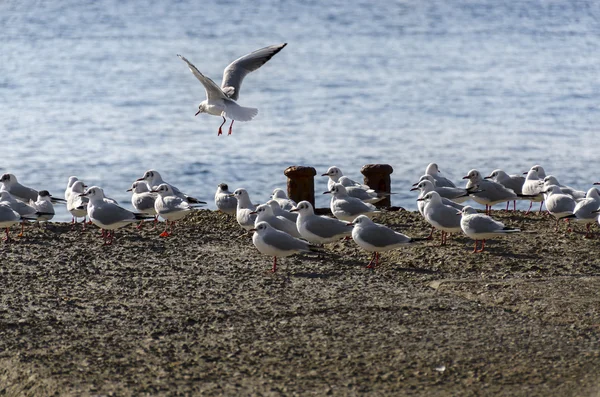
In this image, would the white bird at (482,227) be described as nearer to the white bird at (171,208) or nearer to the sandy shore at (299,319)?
the sandy shore at (299,319)

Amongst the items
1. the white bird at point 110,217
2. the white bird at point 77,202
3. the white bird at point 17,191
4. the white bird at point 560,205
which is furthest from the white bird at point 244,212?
the white bird at point 560,205

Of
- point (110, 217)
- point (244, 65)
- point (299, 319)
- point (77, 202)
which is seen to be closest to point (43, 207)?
point (77, 202)

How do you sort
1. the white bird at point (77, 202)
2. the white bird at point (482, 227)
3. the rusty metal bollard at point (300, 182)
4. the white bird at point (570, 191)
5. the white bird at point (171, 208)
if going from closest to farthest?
the white bird at point (482, 227), the white bird at point (171, 208), the white bird at point (77, 202), the white bird at point (570, 191), the rusty metal bollard at point (300, 182)

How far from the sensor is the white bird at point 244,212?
10.2 meters

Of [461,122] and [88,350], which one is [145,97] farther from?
[88,350]

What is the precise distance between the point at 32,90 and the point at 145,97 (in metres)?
5.08

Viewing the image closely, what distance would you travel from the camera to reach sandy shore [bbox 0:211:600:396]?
6.07 m

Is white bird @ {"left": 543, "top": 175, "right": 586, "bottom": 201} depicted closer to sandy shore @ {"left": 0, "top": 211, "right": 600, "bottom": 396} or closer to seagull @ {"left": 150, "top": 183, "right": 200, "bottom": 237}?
sandy shore @ {"left": 0, "top": 211, "right": 600, "bottom": 396}

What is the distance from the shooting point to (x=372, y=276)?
8617 mm

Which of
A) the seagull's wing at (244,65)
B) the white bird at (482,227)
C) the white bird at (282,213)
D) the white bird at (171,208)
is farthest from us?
the seagull's wing at (244,65)

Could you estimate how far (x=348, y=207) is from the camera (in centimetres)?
1054

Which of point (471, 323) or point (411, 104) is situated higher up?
point (471, 323)

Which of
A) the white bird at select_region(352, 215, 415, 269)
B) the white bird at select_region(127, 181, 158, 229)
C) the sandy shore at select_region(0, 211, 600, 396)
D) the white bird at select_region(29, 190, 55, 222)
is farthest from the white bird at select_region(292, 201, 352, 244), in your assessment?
the white bird at select_region(29, 190, 55, 222)

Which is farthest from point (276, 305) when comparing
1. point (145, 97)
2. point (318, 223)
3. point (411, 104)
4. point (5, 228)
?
point (145, 97)
